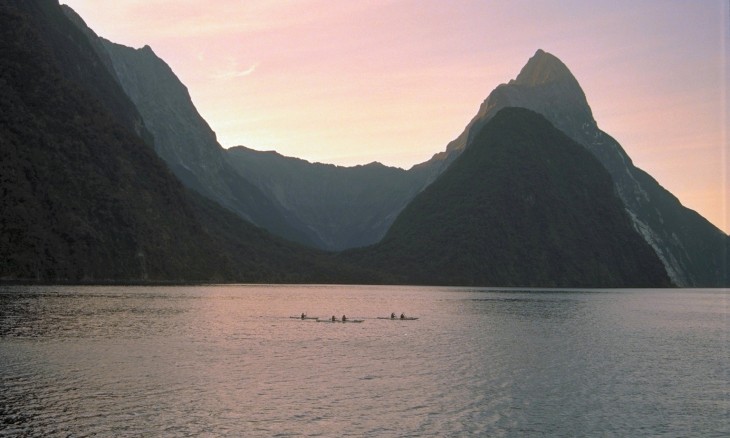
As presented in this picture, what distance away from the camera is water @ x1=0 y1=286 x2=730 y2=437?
5056cm

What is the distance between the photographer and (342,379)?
224ft

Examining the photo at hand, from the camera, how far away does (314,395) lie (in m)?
60.0

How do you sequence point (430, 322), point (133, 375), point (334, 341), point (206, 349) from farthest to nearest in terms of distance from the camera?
1. point (430, 322)
2. point (334, 341)
3. point (206, 349)
4. point (133, 375)

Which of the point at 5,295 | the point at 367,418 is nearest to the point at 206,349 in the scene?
the point at 367,418

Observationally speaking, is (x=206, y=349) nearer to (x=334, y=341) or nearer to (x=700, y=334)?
(x=334, y=341)

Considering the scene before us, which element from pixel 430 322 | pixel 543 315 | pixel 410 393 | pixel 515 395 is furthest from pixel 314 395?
pixel 543 315

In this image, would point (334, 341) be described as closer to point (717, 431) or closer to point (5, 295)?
point (717, 431)

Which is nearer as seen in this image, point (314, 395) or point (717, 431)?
point (717, 431)

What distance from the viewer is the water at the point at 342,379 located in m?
50.6

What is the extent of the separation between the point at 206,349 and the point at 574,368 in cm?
4464

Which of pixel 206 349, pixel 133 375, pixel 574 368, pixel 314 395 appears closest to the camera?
pixel 314 395

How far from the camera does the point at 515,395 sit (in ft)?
208

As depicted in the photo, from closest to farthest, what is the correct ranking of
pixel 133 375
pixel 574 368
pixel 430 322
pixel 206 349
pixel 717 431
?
pixel 717 431 < pixel 133 375 < pixel 574 368 < pixel 206 349 < pixel 430 322

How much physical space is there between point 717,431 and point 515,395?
1695 centimetres
